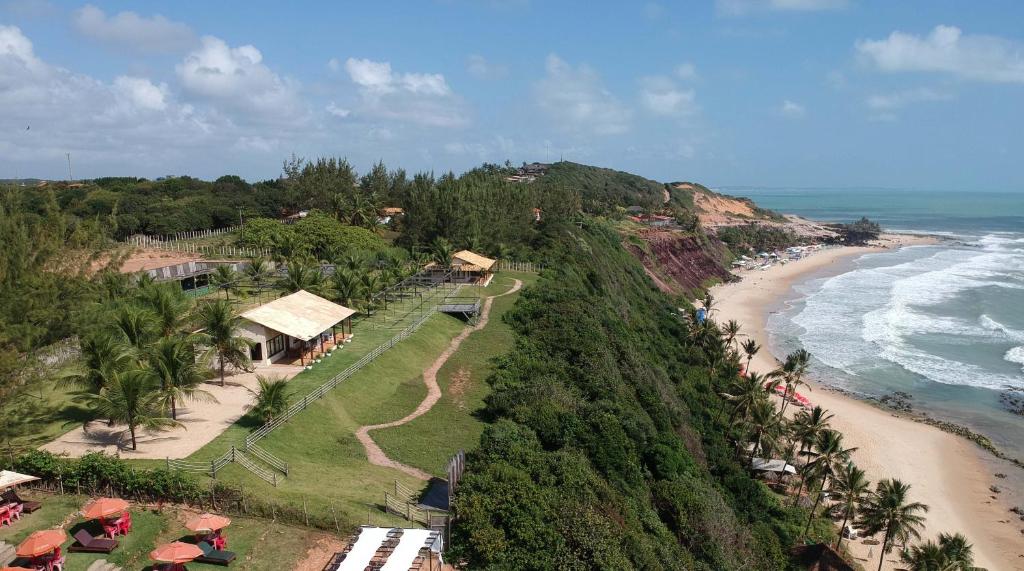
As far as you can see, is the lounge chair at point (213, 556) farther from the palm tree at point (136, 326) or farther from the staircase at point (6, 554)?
the palm tree at point (136, 326)

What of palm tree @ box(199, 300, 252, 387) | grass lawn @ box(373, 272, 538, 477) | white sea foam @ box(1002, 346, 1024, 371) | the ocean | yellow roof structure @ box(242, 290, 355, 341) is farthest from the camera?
white sea foam @ box(1002, 346, 1024, 371)

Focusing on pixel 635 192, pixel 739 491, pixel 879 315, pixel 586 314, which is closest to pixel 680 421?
pixel 739 491

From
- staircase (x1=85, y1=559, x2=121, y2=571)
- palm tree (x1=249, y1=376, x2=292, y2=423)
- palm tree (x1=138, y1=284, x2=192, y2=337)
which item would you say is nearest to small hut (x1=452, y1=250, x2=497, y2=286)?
palm tree (x1=138, y1=284, x2=192, y2=337)

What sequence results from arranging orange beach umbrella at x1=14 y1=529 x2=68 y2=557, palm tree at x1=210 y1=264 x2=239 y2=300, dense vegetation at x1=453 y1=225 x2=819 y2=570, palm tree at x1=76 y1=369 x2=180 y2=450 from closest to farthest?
orange beach umbrella at x1=14 y1=529 x2=68 y2=557 → dense vegetation at x1=453 y1=225 x2=819 y2=570 → palm tree at x1=76 y1=369 x2=180 y2=450 → palm tree at x1=210 y1=264 x2=239 y2=300

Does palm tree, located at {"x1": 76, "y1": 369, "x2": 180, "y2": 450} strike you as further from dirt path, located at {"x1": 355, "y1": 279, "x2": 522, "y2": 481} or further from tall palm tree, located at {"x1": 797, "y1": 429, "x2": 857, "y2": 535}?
tall palm tree, located at {"x1": 797, "y1": 429, "x2": 857, "y2": 535}

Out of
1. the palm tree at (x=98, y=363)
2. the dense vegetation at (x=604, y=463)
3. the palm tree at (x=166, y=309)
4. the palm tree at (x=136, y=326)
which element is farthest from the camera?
the palm tree at (x=166, y=309)

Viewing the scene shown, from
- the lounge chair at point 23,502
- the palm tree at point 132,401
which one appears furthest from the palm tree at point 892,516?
the lounge chair at point 23,502

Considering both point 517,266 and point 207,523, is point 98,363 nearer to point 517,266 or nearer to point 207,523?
point 207,523

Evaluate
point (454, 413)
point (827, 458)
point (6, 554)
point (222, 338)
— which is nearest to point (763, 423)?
point (827, 458)
